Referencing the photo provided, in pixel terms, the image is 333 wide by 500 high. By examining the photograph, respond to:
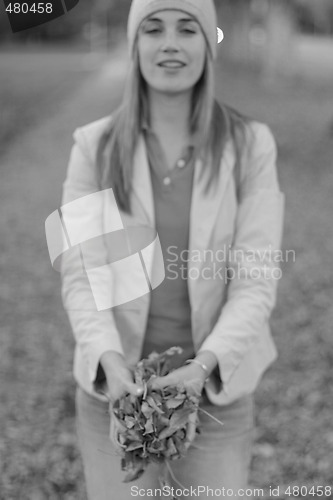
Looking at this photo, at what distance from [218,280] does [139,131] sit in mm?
505

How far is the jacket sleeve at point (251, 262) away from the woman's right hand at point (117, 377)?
0.77ft

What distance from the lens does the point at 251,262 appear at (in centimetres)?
223

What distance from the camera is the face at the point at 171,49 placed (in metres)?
2.08

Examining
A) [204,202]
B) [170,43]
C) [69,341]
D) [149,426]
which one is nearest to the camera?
[149,426]

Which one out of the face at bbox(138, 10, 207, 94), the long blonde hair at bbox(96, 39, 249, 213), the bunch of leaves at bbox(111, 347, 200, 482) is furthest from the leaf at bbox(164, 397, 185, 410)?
the face at bbox(138, 10, 207, 94)

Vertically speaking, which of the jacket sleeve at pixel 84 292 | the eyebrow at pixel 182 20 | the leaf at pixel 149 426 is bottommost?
the leaf at pixel 149 426

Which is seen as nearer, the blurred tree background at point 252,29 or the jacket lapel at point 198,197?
the jacket lapel at point 198,197

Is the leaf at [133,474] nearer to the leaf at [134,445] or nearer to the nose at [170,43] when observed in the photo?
the leaf at [134,445]

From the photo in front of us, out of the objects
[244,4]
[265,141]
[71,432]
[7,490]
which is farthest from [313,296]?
[244,4]

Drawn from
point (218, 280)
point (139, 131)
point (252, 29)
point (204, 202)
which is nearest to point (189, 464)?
point (218, 280)

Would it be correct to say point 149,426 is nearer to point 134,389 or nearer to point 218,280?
point 134,389

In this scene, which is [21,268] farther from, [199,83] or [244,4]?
[244,4]

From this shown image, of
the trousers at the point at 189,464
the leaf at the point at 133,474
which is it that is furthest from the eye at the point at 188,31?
the leaf at the point at 133,474

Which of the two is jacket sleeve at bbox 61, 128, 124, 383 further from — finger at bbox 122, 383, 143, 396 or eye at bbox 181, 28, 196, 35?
eye at bbox 181, 28, 196, 35
